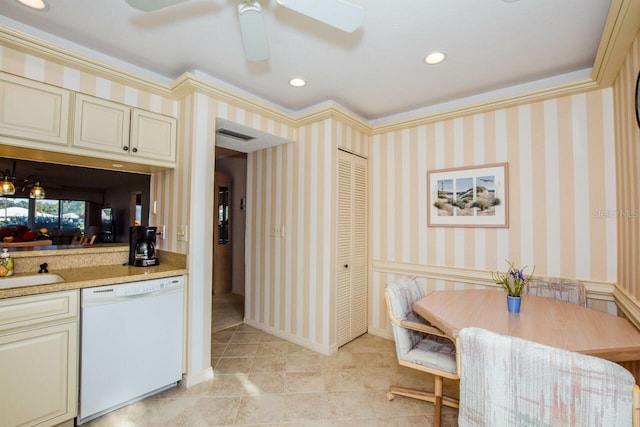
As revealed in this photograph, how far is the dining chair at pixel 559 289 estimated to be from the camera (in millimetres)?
2207

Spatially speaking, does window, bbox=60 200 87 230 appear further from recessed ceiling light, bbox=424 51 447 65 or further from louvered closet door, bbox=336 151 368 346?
recessed ceiling light, bbox=424 51 447 65

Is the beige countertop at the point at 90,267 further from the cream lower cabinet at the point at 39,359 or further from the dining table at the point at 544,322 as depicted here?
the dining table at the point at 544,322

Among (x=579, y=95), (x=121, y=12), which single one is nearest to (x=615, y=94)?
(x=579, y=95)

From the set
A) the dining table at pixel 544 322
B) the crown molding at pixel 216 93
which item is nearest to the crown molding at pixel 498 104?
the crown molding at pixel 216 93

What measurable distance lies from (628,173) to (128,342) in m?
3.58

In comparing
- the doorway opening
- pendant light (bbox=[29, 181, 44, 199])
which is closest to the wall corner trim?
pendant light (bbox=[29, 181, 44, 199])

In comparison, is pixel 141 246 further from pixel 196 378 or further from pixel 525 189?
pixel 525 189

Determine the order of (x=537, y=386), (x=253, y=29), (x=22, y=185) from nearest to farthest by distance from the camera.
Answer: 1. (x=537, y=386)
2. (x=253, y=29)
3. (x=22, y=185)

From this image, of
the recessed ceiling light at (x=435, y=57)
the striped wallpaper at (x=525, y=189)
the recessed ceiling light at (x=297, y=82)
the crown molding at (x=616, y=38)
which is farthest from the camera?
the recessed ceiling light at (x=297, y=82)

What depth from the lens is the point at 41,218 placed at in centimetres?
229

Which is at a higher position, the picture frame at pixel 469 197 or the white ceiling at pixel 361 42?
the white ceiling at pixel 361 42

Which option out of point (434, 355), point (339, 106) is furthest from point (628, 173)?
point (339, 106)

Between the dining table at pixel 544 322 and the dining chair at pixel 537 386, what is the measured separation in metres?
0.49

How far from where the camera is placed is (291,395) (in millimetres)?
2232
